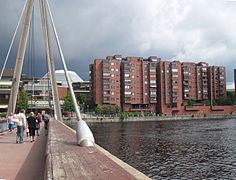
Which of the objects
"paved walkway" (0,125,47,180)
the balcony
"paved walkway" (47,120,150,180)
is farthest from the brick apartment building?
"paved walkway" (47,120,150,180)

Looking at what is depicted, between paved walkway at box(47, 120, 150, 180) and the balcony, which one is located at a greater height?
paved walkway at box(47, 120, 150, 180)

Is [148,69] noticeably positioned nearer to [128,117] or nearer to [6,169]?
[128,117]

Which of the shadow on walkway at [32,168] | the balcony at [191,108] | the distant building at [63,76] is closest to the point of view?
the shadow on walkway at [32,168]

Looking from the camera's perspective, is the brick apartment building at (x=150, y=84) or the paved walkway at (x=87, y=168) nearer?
the paved walkway at (x=87, y=168)

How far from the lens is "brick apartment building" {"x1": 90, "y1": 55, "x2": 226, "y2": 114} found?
314 ft

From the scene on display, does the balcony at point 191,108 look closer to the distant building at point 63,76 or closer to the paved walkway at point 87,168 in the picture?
the distant building at point 63,76

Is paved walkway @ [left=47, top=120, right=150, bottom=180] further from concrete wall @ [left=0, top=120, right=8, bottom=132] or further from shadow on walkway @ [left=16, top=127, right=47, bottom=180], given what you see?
concrete wall @ [left=0, top=120, right=8, bottom=132]

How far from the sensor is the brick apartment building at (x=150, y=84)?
95.7 metres

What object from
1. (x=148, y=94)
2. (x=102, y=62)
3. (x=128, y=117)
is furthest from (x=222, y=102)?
(x=102, y=62)

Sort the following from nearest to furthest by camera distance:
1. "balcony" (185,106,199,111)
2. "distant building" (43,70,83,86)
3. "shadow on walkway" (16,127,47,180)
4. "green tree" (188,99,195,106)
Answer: "shadow on walkway" (16,127,47,180) → "balcony" (185,106,199,111) → "green tree" (188,99,195,106) → "distant building" (43,70,83,86)

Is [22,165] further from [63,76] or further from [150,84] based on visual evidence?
[63,76]

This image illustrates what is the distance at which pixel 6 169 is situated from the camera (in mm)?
7695

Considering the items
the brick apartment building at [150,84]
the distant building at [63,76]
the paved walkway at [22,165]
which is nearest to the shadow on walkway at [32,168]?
the paved walkway at [22,165]

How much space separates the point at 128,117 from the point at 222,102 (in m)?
51.5
